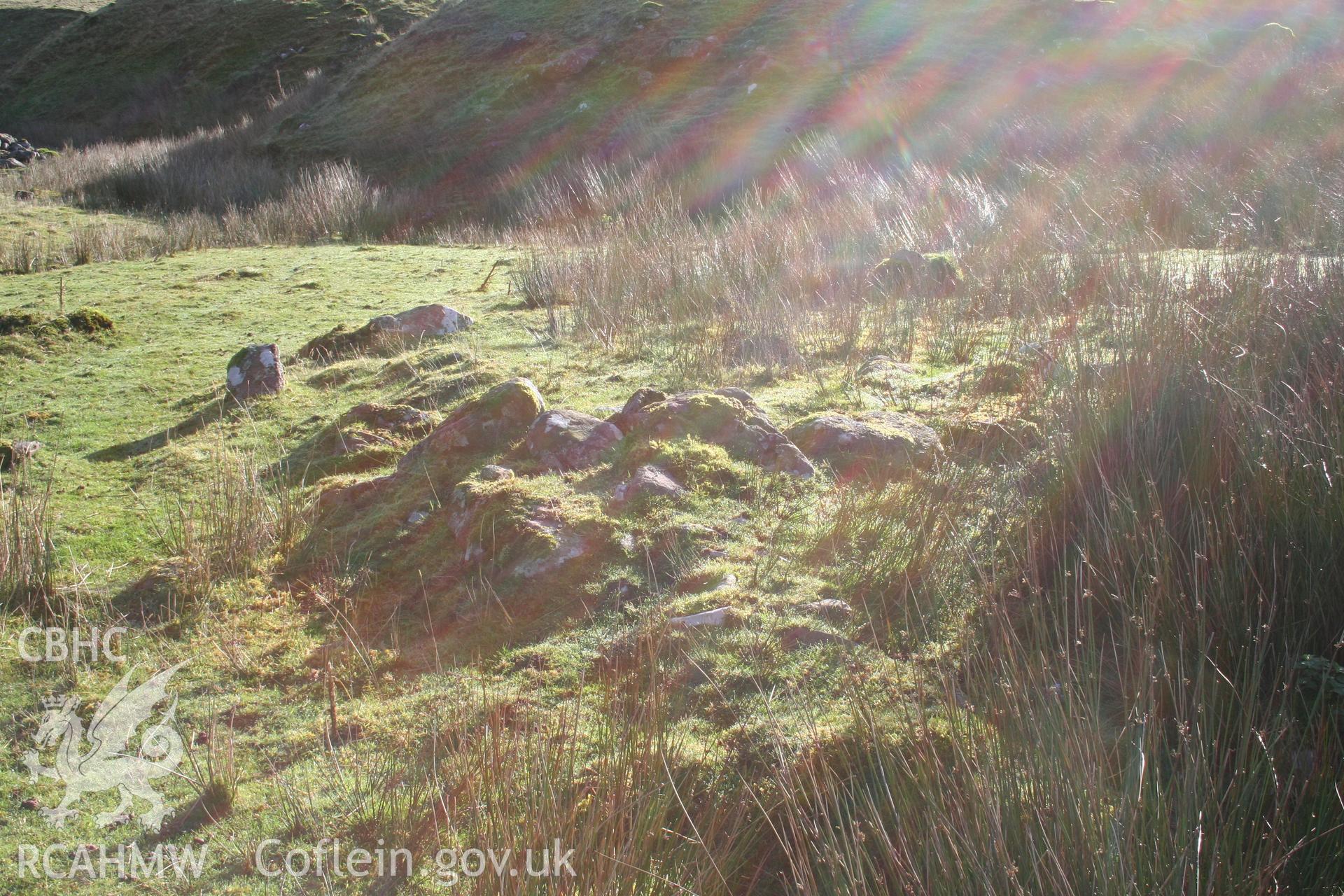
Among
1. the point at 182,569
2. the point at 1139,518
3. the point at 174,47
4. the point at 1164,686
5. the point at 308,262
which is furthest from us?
the point at 174,47

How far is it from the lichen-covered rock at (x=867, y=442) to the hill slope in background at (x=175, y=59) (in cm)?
2862

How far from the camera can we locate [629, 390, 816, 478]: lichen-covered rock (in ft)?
12.7

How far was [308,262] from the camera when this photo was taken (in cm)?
998

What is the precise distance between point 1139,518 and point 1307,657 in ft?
2.48

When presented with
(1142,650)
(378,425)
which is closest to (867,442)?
(1142,650)

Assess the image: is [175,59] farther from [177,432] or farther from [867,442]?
[867,442]

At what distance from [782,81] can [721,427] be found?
1537 centimetres

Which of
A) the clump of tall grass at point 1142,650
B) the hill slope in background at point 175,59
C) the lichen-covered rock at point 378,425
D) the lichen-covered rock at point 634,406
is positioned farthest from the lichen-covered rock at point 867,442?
the hill slope in background at point 175,59

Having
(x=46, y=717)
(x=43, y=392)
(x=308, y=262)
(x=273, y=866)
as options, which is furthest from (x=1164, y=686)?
(x=308, y=262)

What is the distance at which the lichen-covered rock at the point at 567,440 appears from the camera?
394 cm

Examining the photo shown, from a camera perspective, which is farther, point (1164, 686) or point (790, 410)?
point (790, 410)

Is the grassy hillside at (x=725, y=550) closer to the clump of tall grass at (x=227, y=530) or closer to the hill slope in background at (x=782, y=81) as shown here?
the clump of tall grass at (x=227, y=530)

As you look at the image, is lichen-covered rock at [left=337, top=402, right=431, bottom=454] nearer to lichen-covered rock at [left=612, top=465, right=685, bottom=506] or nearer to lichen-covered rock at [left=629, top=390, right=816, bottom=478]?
lichen-covered rock at [left=629, top=390, right=816, bottom=478]

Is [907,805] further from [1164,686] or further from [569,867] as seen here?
[1164,686]
